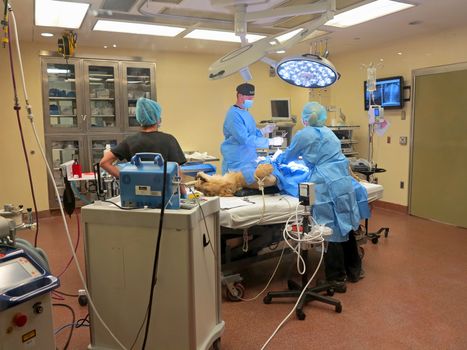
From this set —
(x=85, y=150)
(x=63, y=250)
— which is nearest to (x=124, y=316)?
(x=63, y=250)

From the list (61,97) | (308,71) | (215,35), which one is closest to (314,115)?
(308,71)

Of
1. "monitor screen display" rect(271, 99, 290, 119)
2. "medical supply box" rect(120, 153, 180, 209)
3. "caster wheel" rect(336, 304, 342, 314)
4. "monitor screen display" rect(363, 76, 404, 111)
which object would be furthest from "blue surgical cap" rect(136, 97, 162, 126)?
"monitor screen display" rect(271, 99, 290, 119)

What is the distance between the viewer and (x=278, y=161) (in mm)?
3291

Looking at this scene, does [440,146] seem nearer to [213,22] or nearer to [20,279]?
[213,22]

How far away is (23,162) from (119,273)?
4.01 metres

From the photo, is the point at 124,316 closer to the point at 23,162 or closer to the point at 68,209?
the point at 68,209

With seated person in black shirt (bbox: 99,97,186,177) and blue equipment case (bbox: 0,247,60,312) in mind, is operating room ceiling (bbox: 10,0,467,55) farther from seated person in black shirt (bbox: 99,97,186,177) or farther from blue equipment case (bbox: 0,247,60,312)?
blue equipment case (bbox: 0,247,60,312)

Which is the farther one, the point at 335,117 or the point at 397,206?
the point at 335,117

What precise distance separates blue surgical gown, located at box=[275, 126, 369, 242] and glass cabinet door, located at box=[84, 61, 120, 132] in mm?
3316

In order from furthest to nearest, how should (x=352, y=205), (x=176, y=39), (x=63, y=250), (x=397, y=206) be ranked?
(x=397, y=206) → (x=176, y=39) → (x=63, y=250) → (x=352, y=205)

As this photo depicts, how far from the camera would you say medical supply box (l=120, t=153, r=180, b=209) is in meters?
1.82

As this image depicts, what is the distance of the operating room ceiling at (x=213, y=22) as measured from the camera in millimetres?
3521

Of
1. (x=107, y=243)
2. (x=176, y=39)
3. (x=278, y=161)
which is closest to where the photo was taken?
(x=107, y=243)

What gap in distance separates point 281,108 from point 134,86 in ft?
7.45
